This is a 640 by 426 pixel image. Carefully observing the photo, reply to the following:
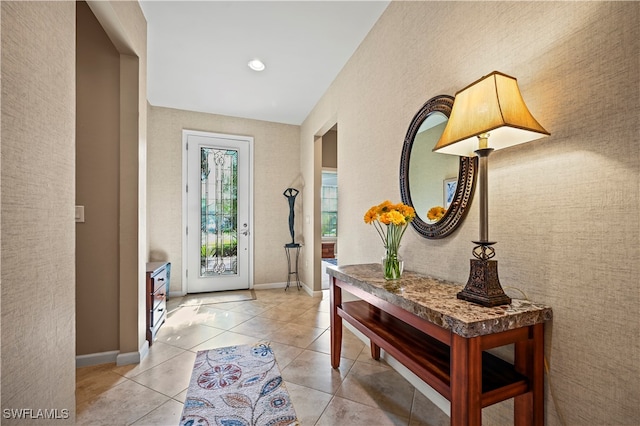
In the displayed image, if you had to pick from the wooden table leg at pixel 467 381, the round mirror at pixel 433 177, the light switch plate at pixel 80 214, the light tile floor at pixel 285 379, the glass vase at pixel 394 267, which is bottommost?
the light tile floor at pixel 285 379

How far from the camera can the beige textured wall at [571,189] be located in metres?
0.88

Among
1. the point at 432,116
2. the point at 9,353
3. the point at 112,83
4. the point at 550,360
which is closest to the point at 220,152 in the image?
the point at 112,83

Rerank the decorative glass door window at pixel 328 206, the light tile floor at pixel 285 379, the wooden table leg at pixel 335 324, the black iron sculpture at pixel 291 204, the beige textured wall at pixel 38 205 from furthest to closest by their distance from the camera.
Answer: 1. the decorative glass door window at pixel 328 206
2. the black iron sculpture at pixel 291 204
3. the wooden table leg at pixel 335 324
4. the light tile floor at pixel 285 379
5. the beige textured wall at pixel 38 205

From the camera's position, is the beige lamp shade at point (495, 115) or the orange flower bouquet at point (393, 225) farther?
the orange flower bouquet at point (393, 225)

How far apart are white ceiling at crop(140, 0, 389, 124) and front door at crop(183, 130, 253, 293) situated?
2.22ft

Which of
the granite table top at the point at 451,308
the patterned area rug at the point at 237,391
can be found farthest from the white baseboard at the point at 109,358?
the granite table top at the point at 451,308

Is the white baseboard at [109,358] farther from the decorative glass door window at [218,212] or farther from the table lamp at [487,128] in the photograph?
the table lamp at [487,128]

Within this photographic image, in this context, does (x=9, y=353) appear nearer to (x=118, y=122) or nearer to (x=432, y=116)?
(x=118, y=122)

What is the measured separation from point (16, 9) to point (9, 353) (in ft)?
3.54

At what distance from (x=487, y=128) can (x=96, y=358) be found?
3.05 m

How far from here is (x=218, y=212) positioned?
4.38m

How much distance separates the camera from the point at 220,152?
4402 mm

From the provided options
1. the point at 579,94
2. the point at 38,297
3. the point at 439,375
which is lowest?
the point at 439,375

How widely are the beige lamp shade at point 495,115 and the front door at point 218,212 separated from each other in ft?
12.4
